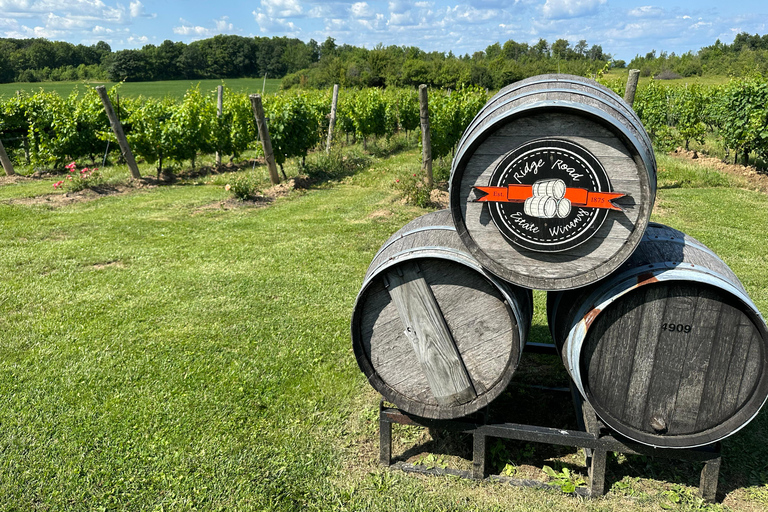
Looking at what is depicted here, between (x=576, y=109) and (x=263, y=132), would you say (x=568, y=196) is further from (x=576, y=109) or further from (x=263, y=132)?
(x=263, y=132)

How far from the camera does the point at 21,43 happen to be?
254 ft

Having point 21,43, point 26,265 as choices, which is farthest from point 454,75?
point 21,43

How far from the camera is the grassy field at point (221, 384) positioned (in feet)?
11.1

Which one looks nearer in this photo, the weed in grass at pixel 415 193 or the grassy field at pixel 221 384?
the grassy field at pixel 221 384

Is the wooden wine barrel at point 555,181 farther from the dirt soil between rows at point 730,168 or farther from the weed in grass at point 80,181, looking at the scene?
the weed in grass at point 80,181

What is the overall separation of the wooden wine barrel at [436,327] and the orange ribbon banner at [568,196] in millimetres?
406

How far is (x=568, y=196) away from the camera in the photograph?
Answer: 2695 mm

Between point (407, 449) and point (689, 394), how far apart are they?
2041 mm

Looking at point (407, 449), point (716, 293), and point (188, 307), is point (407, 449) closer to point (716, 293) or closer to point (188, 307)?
point (716, 293)

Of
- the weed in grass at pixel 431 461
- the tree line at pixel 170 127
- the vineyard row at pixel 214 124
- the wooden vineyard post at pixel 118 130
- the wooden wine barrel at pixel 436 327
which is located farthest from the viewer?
the tree line at pixel 170 127

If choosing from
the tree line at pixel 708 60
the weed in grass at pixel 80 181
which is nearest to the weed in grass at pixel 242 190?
the weed in grass at pixel 80 181

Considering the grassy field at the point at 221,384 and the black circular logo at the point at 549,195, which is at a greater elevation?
the black circular logo at the point at 549,195

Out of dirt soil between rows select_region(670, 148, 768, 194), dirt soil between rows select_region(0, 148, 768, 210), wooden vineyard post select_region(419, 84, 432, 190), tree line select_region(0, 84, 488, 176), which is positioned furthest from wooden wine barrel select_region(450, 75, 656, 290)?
dirt soil between rows select_region(670, 148, 768, 194)

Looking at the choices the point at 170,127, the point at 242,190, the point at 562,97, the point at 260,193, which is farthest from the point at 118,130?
the point at 562,97
